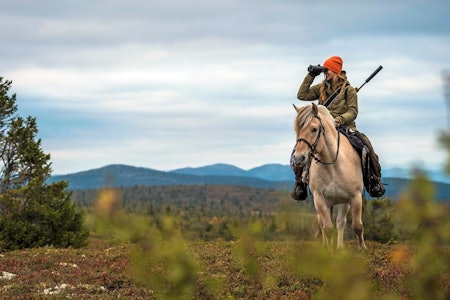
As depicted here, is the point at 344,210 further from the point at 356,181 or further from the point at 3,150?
the point at 3,150

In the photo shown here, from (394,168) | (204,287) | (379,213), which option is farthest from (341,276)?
(379,213)

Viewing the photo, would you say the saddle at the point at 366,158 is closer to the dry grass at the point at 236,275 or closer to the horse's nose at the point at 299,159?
the dry grass at the point at 236,275

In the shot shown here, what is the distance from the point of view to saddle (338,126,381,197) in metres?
13.2

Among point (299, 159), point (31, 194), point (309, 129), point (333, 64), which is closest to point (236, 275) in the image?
point (299, 159)

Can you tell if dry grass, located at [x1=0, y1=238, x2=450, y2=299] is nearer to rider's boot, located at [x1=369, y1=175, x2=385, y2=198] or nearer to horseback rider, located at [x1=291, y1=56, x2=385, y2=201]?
rider's boot, located at [x1=369, y1=175, x2=385, y2=198]

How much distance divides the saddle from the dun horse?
124mm

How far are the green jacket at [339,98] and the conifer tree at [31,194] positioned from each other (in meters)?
22.9

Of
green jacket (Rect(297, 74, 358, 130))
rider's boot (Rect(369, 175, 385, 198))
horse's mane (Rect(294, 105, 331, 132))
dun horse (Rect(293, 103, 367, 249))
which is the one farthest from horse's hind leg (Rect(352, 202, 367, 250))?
horse's mane (Rect(294, 105, 331, 132))

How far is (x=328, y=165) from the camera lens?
492 inches

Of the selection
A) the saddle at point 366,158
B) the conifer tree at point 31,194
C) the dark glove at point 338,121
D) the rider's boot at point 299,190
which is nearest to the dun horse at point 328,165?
the saddle at point 366,158

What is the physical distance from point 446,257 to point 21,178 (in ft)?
119

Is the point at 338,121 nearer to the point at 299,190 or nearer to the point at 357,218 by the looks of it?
the point at 299,190

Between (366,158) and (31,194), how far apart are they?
2653cm

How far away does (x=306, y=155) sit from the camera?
35.6 feet
